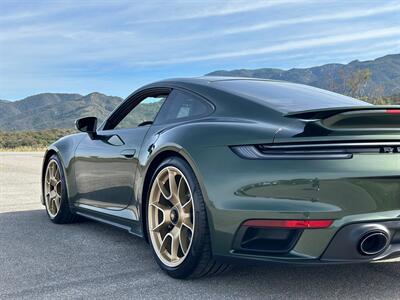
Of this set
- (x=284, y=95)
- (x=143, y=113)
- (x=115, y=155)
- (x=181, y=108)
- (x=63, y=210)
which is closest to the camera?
(x=284, y=95)

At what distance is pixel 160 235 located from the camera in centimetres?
343

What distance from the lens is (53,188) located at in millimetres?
5363

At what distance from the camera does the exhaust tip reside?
255 cm

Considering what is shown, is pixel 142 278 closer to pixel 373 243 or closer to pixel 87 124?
pixel 373 243

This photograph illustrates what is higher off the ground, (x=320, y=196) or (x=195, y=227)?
(x=320, y=196)

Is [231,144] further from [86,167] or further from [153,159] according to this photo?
[86,167]

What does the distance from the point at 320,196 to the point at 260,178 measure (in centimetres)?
32

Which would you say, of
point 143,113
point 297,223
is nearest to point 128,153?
point 143,113

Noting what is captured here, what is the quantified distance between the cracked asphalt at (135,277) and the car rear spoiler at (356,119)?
812mm

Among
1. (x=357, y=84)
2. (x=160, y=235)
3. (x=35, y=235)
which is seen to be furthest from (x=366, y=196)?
(x=357, y=84)

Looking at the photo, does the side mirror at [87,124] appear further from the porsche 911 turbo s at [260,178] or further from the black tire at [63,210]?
the porsche 911 turbo s at [260,178]

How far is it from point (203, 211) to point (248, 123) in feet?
1.87

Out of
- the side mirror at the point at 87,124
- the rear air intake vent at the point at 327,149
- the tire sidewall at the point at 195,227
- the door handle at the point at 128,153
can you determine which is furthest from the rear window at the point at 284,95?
the side mirror at the point at 87,124

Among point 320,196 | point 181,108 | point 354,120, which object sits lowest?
point 320,196
